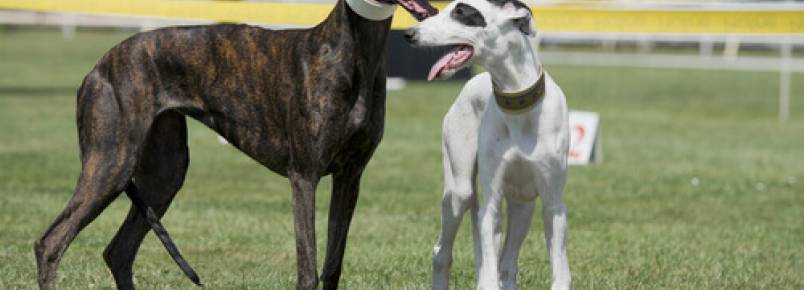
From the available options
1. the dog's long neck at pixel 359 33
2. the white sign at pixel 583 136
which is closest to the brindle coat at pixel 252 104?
the dog's long neck at pixel 359 33

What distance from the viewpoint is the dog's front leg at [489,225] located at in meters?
5.50

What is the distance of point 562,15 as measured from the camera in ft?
43.0

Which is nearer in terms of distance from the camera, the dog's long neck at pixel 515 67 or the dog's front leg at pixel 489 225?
the dog's long neck at pixel 515 67

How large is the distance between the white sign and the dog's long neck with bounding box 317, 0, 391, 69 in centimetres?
755

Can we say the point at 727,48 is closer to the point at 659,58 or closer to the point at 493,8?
the point at 659,58

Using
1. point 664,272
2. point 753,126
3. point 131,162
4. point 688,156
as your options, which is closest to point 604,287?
point 664,272

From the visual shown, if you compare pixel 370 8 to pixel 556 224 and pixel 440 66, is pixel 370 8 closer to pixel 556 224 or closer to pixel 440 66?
pixel 440 66

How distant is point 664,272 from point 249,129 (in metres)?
2.91

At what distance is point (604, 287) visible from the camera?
7309mm

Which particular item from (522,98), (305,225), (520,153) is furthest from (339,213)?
(522,98)

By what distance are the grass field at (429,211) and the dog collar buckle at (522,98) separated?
6.86 feet

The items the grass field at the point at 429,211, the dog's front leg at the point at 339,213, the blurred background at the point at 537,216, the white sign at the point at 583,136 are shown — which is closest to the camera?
the dog's front leg at the point at 339,213

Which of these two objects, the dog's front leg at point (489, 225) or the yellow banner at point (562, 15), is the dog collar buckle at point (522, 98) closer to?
the dog's front leg at point (489, 225)

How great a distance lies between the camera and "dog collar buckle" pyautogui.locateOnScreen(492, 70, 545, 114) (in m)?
5.28
